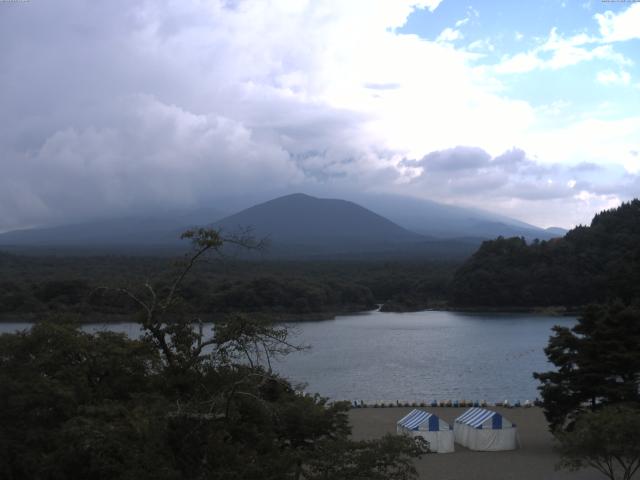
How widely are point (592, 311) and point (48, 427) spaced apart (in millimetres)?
8795

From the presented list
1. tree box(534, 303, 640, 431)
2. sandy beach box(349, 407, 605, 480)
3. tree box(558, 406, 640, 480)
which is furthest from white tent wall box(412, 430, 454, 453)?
tree box(558, 406, 640, 480)

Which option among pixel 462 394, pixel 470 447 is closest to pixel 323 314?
pixel 462 394

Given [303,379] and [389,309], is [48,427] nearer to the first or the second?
[303,379]

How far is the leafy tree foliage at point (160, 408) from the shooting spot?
180 inches

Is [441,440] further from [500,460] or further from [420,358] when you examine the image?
[420,358]

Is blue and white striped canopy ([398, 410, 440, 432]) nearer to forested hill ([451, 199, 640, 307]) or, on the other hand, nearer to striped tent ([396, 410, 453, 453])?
striped tent ([396, 410, 453, 453])

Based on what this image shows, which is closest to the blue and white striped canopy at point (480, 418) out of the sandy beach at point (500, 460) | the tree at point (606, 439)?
the sandy beach at point (500, 460)

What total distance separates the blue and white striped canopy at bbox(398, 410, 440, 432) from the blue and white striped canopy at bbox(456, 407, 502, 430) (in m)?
0.69

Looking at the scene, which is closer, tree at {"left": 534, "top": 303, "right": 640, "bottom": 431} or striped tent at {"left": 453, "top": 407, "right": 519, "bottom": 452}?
tree at {"left": 534, "top": 303, "right": 640, "bottom": 431}

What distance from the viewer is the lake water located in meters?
18.5

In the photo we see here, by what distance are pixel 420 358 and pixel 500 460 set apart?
1373 cm

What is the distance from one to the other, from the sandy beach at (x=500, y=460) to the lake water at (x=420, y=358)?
2699 millimetres

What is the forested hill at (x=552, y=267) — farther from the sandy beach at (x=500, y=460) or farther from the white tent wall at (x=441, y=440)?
the white tent wall at (x=441, y=440)

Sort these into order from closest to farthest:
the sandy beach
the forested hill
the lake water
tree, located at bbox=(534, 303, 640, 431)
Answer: the sandy beach → tree, located at bbox=(534, 303, 640, 431) → the lake water → the forested hill
